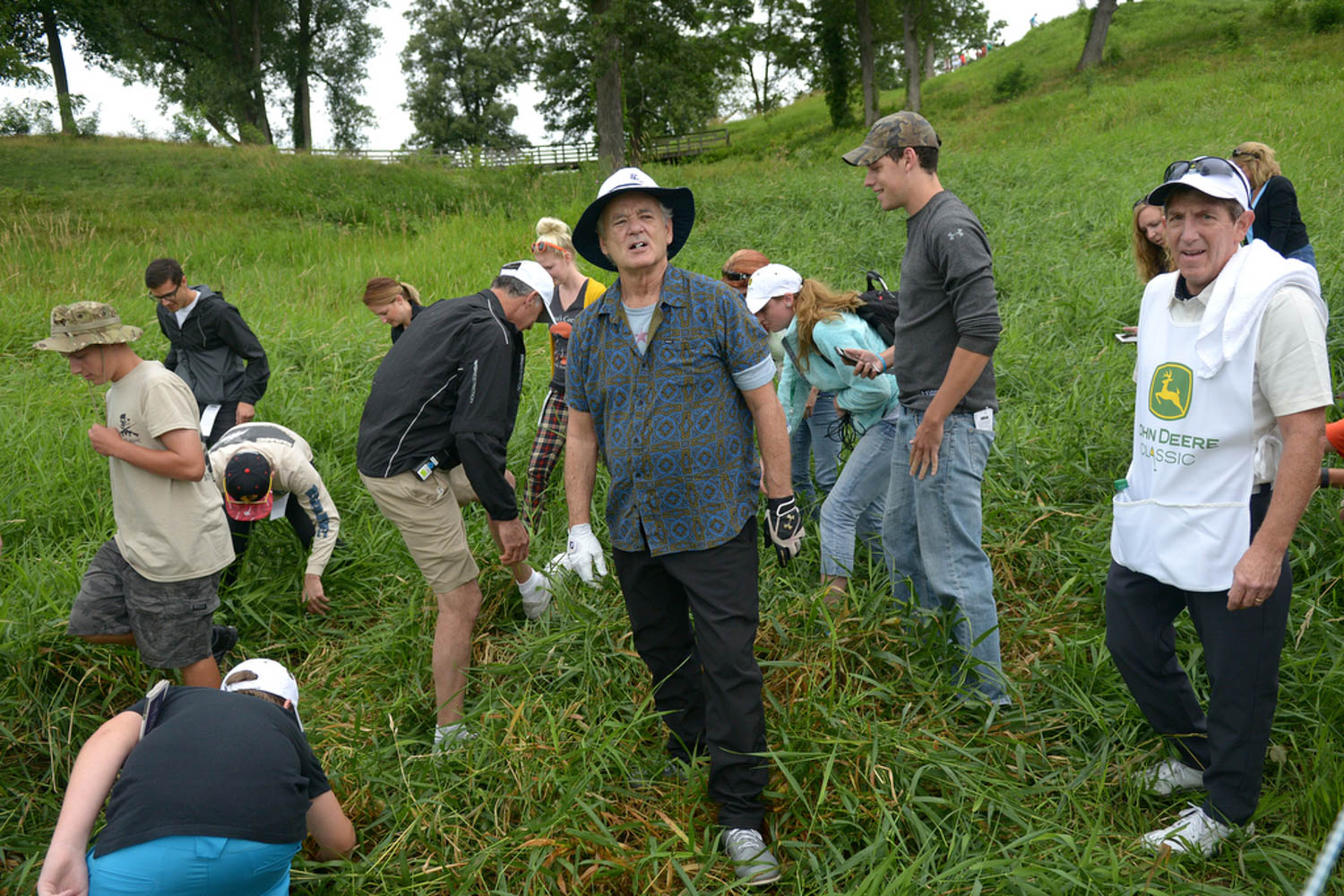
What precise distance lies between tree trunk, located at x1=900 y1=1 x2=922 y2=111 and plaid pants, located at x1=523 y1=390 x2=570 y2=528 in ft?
88.7

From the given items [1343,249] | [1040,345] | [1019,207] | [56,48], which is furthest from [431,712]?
[56,48]

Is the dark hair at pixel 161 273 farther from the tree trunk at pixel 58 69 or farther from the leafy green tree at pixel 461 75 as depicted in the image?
the leafy green tree at pixel 461 75

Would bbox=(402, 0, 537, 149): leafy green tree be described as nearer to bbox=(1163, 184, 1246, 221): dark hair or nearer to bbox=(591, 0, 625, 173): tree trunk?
bbox=(591, 0, 625, 173): tree trunk

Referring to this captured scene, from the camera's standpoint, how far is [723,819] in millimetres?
2611

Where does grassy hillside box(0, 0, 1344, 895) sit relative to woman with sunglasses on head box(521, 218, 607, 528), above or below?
below

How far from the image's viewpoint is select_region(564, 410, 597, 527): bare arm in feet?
9.20

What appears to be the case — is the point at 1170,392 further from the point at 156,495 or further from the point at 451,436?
the point at 156,495

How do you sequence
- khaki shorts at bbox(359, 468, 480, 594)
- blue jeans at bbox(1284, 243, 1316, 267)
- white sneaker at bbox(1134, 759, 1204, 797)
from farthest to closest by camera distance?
blue jeans at bbox(1284, 243, 1316, 267), khaki shorts at bbox(359, 468, 480, 594), white sneaker at bbox(1134, 759, 1204, 797)

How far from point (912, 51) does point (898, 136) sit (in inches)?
1182

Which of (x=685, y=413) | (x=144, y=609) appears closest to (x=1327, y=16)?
(x=685, y=413)

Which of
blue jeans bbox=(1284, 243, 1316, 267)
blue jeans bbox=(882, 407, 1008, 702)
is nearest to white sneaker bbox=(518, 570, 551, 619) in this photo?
blue jeans bbox=(882, 407, 1008, 702)

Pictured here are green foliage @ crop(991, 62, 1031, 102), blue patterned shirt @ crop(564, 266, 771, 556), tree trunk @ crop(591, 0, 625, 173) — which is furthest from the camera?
green foliage @ crop(991, 62, 1031, 102)

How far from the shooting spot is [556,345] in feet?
16.1

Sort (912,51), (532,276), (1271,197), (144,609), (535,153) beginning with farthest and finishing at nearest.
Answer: (912,51)
(535,153)
(1271,197)
(532,276)
(144,609)
